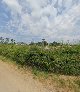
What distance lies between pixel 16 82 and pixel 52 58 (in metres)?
2.72

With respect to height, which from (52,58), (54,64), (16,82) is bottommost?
(16,82)

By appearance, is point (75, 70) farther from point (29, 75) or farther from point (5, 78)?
point (5, 78)

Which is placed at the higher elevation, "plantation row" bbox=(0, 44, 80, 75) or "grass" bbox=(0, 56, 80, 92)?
"plantation row" bbox=(0, 44, 80, 75)

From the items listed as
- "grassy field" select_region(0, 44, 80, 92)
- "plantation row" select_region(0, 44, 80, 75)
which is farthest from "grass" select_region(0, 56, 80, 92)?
"plantation row" select_region(0, 44, 80, 75)

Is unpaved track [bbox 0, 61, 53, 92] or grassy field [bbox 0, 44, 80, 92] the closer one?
unpaved track [bbox 0, 61, 53, 92]

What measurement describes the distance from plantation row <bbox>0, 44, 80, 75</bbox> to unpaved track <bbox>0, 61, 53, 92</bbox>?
43.7 inches

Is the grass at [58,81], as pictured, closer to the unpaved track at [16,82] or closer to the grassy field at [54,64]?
the grassy field at [54,64]

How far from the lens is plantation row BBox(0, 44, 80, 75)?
12.8m

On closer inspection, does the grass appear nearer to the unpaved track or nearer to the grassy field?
the grassy field

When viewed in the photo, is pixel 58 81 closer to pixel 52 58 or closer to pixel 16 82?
pixel 52 58

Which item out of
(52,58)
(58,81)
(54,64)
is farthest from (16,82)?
(52,58)

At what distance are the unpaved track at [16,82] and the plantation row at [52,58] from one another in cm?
111

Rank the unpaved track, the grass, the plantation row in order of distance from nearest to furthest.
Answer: the unpaved track
the grass
the plantation row

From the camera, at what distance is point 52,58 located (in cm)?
1303
